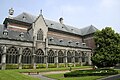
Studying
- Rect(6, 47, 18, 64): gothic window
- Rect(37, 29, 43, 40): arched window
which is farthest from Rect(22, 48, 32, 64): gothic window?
Rect(37, 29, 43, 40): arched window

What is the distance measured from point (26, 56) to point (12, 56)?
3.58m

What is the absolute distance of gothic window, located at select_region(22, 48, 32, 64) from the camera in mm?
35753

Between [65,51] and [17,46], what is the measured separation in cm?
1585

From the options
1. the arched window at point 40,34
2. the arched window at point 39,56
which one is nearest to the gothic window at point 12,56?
the arched window at point 39,56

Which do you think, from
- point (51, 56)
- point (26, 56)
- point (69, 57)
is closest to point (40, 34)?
point (51, 56)

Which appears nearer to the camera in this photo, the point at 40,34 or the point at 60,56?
the point at 40,34

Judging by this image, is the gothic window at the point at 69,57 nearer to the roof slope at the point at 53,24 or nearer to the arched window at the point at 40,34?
the roof slope at the point at 53,24

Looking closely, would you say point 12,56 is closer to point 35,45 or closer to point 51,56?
point 35,45

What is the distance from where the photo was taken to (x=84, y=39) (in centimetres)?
5919

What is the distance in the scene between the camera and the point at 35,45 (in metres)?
38.1

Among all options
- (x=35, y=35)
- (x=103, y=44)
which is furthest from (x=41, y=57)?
(x=103, y=44)

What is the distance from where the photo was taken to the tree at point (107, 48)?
3947 cm

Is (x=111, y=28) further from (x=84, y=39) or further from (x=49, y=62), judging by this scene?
(x=49, y=62)

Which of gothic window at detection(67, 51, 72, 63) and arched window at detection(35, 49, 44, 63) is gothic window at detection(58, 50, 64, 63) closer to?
gothic window at detection(67, 51, 72, 63)
